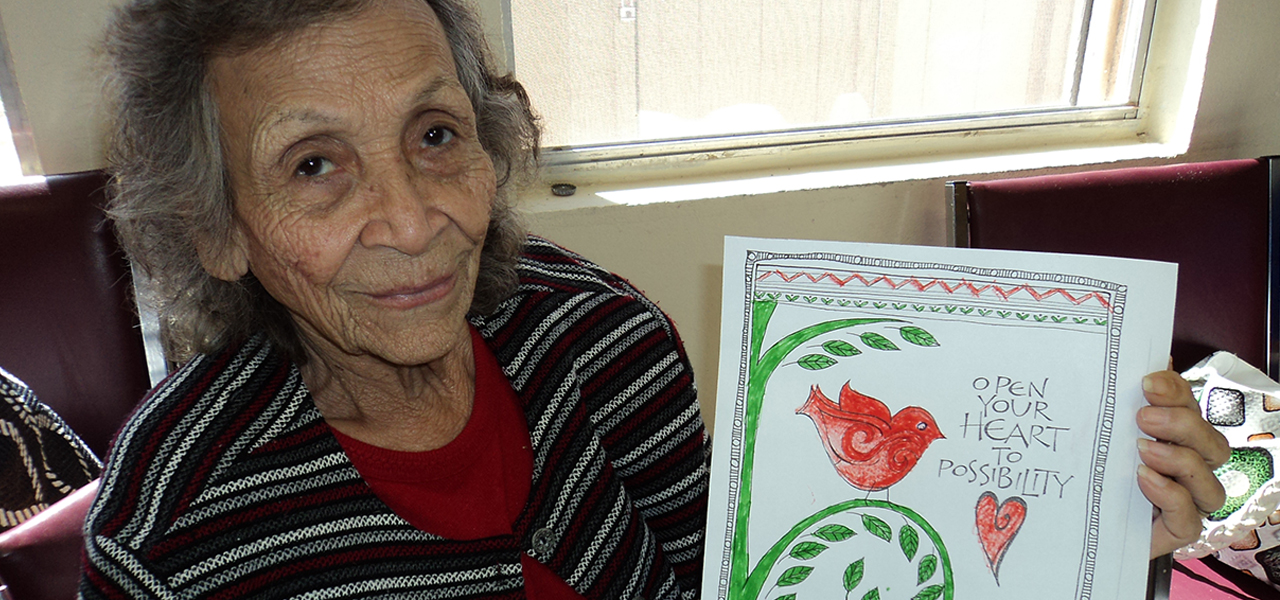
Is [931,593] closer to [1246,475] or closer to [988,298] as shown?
[988,298]

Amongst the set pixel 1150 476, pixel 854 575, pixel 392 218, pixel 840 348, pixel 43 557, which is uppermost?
pixel 392 218

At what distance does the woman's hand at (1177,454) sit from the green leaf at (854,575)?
28 cm

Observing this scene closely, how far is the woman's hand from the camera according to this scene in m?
0.79

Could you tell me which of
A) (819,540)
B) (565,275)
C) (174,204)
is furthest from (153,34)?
(819,540)

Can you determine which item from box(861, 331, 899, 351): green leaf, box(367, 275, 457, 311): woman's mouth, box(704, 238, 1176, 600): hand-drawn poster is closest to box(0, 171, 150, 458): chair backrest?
box(367, 275, 457, 311): woman's mouth

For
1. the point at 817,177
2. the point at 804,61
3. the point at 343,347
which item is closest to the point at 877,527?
the point at 343,347

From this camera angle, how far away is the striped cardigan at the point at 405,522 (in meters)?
0.86

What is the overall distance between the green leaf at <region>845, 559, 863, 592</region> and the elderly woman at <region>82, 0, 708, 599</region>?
364 millimetres

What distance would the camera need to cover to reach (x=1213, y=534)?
144 cm

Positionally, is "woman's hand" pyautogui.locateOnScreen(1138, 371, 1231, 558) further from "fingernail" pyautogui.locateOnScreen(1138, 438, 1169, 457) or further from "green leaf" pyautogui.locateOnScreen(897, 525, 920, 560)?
"green leaf" pyautogui.locateOnScreen(897, 525, 920, 560)

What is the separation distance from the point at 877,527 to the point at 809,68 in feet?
4.76

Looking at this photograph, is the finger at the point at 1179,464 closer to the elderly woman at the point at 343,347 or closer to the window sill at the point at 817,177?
the elderly woman at the point at 343,347

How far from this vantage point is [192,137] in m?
0.88

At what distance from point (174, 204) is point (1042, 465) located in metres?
0.94
